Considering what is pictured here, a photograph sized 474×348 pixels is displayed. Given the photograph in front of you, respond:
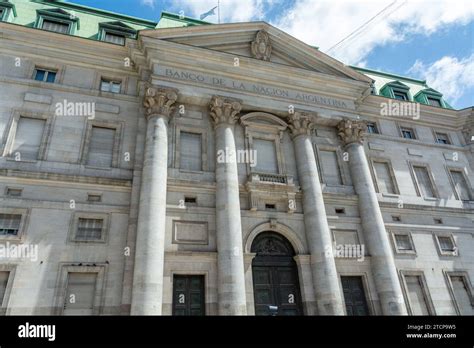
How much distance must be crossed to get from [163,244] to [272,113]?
1240 centimetres

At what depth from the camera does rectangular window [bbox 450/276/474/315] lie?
20375 mm

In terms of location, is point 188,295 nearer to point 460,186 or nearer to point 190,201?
point 190,201

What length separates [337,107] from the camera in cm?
2427

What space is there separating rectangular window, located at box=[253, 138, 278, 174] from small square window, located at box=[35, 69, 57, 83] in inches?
544

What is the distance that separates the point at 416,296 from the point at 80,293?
20242mm

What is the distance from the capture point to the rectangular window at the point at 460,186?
85.5 ft

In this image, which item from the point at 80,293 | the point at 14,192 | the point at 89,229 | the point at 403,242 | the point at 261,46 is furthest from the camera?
the point at 261,46

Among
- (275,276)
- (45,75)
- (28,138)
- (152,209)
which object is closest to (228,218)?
(152,209)

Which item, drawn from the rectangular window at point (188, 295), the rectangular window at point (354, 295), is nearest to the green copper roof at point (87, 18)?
the rectangular window at point (188, 295)

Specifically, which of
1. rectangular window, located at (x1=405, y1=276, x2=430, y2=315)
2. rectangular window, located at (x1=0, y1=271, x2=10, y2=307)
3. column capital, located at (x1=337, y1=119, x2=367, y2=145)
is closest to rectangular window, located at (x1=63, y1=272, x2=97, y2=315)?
rectangular window, located at (x1=0, y1=271, x2=10, y2=307)

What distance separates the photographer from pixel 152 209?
52.2ft

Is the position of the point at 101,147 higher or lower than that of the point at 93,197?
higher

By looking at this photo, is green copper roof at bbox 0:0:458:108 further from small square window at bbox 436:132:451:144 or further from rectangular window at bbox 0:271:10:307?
small square window at bbox 436:132:451:144

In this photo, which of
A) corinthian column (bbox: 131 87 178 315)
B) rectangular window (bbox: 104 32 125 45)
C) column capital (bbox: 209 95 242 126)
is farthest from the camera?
rectangular window (bbox: 104 32 125 45)
